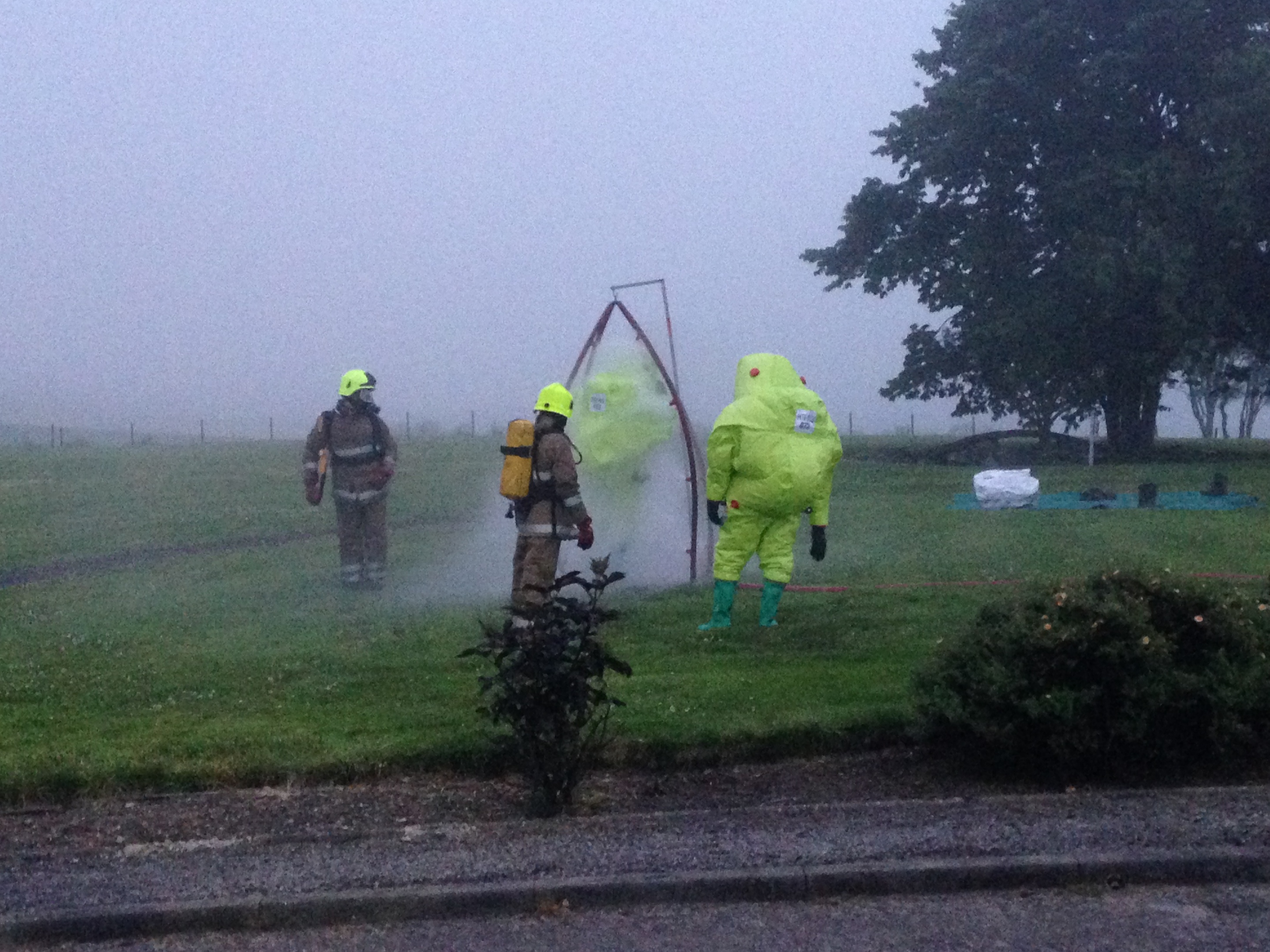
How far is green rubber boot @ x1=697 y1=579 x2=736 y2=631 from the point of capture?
10.5 m

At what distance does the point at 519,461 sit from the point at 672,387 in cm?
258

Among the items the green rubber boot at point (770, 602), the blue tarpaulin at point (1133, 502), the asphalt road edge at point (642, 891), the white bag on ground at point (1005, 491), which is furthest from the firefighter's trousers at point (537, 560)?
the blue tarpaulin at point (1133, 502)

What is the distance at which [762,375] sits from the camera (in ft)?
34.2

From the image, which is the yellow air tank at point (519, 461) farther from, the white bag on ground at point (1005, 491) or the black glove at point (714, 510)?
the white bag on ground at point (1005, 491)

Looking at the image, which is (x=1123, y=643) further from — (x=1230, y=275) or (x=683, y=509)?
(x=1230, y=275)

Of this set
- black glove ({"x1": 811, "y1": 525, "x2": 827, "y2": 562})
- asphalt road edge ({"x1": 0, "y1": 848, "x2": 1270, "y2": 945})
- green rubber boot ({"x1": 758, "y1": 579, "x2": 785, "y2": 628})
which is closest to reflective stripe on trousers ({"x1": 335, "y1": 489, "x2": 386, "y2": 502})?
green rubber boot ({"x1": 758, "y1": 579, "x2": 785, "y2": 628})

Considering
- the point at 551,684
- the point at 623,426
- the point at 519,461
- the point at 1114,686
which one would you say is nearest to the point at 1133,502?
the point at 623,426

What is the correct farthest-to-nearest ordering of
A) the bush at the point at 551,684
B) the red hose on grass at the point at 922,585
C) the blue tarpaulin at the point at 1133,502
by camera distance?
1. the blue tarpaulin at the point at 1133,502
2. the red hose on grass at the point at 922,585
3. the bush at the point at 551,684

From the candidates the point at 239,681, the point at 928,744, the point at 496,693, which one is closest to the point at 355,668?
the point at 239,681

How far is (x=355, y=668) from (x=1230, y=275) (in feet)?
79.9

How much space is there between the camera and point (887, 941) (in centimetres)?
507

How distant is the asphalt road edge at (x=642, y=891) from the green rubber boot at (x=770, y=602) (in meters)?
4.91

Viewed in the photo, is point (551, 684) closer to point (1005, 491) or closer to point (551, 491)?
point (551, 491)

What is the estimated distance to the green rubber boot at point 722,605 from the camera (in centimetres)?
1052
